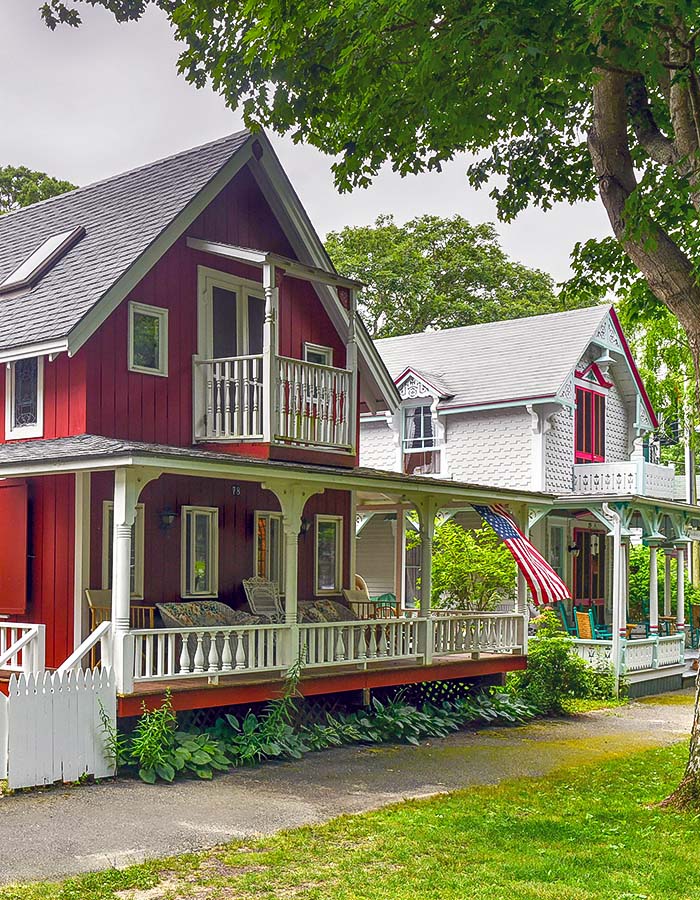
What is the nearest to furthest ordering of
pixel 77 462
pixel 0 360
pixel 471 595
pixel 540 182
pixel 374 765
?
pixel 77 462 → pixel 374 765 → pixel 0 360 → pixel 540 182 → pixel 471 595

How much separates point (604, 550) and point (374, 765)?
57.6ft

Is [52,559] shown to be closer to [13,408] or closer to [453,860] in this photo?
[13,408]

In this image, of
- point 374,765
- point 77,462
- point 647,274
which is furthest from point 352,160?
point 374,765

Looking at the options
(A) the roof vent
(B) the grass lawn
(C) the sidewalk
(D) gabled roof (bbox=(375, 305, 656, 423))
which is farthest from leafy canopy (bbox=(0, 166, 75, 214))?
(B) the grass lawn

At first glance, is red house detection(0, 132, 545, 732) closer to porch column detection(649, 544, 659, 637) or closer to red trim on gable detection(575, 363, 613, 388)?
porch column detection(649, 544, 659, 637)

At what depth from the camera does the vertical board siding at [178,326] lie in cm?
1595

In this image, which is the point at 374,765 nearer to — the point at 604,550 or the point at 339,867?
the point at 339,867

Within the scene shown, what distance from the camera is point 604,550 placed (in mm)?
31062

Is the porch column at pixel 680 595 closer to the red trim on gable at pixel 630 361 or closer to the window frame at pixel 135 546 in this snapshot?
the red trim on gable at pixel 630 361

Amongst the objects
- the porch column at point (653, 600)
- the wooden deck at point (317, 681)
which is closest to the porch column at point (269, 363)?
the wooden deck at point (317, 681)

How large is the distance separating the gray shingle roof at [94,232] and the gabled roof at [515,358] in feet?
38.1

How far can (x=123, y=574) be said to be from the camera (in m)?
13.3

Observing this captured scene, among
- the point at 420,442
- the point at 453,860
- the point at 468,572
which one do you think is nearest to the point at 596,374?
the point at 420,442

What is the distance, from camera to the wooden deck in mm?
13773
